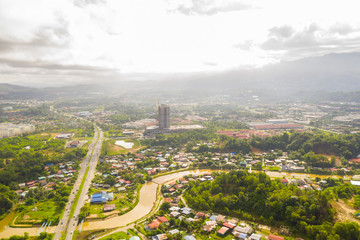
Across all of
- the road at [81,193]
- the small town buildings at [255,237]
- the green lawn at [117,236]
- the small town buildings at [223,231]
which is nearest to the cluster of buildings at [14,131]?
the road at [81,193]

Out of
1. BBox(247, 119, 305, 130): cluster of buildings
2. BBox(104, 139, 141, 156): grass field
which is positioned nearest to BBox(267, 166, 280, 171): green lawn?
BBox(104, 139, 141, 156): grass field

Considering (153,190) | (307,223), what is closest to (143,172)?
(153,190)

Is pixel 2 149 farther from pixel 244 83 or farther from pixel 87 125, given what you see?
pixel 244 83

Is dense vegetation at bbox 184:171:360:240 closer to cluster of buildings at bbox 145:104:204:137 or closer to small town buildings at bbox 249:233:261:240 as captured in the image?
small town buildings at bbox 249:233:261:240

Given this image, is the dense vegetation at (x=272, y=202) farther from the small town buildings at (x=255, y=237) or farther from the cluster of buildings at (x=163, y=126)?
the cluster of buildings at (x=163, y=126)

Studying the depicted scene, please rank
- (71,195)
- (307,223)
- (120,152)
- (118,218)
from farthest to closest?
(120,152) → (71,195) → (118,218) → (307,223)

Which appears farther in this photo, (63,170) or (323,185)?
(63,170)
